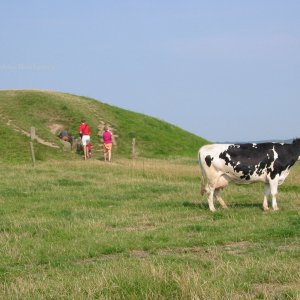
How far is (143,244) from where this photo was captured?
35.8 feet

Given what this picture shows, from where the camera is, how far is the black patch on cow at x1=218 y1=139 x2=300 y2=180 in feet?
53.4

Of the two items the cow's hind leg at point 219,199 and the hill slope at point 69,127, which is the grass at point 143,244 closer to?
the cow's hind leg at point 219,199

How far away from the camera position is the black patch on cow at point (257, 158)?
640 inches

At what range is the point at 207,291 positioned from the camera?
22.4 feet

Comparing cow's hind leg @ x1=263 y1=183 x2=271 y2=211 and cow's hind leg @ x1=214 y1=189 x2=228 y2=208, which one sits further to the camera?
cow's hind leg @ x1=214 y1=189 x2=228 y2=208

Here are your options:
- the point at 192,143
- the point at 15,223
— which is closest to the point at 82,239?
the point at 15,223

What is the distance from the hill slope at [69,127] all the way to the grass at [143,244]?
52.2ft

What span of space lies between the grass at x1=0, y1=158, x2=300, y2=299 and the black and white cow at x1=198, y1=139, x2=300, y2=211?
0.80 metres

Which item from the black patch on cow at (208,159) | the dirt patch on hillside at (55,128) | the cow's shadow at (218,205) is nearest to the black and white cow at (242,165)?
the black patch on cow at (208,159)

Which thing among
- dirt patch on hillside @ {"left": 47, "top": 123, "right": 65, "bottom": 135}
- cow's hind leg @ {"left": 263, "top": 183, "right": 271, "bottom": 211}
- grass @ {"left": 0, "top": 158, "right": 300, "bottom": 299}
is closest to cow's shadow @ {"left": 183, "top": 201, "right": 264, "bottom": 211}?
grass @ {"left": 0, "top": 158, "right": 300, "bottom": 299}

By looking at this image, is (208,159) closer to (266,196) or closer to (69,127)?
(266,196)

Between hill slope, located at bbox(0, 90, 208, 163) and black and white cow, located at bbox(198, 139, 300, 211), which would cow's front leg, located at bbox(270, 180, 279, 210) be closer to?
black and white cow, located at bbox(198, 139, 300, 211)

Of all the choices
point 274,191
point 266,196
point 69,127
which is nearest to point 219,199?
point 266,196

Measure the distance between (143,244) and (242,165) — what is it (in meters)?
6.17
